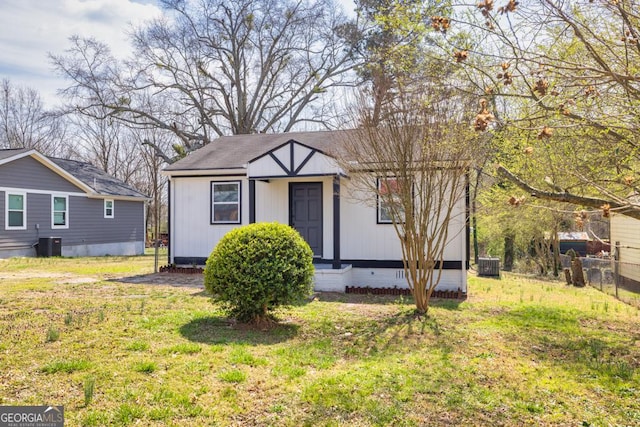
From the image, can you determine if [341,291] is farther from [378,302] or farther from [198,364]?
[198,364]

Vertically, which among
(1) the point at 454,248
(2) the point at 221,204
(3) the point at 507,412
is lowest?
(3) the point at 507,412

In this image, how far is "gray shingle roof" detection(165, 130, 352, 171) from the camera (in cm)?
1265

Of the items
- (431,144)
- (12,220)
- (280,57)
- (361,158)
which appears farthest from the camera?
(280,57)

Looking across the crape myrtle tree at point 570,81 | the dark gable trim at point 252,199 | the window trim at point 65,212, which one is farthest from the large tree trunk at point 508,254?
the window trim at point 65,212

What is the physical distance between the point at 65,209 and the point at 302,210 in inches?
506

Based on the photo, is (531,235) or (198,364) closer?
(198,364)

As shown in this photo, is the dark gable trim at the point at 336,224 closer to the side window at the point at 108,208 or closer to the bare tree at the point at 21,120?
the side window at the point at 108,208

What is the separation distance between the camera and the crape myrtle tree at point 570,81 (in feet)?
12.9

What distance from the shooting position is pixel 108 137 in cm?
3569

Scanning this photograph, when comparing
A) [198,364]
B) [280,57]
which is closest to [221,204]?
[198,364]

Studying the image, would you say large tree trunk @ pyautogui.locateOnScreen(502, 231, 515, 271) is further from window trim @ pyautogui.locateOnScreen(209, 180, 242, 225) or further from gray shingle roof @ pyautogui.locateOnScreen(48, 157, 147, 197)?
gray shingle roof @ pyautogui.locateOnScreen(48, 157, 147, 197)

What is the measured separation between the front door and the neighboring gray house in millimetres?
11237

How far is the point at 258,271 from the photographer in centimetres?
598

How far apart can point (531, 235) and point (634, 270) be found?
8.11 m
